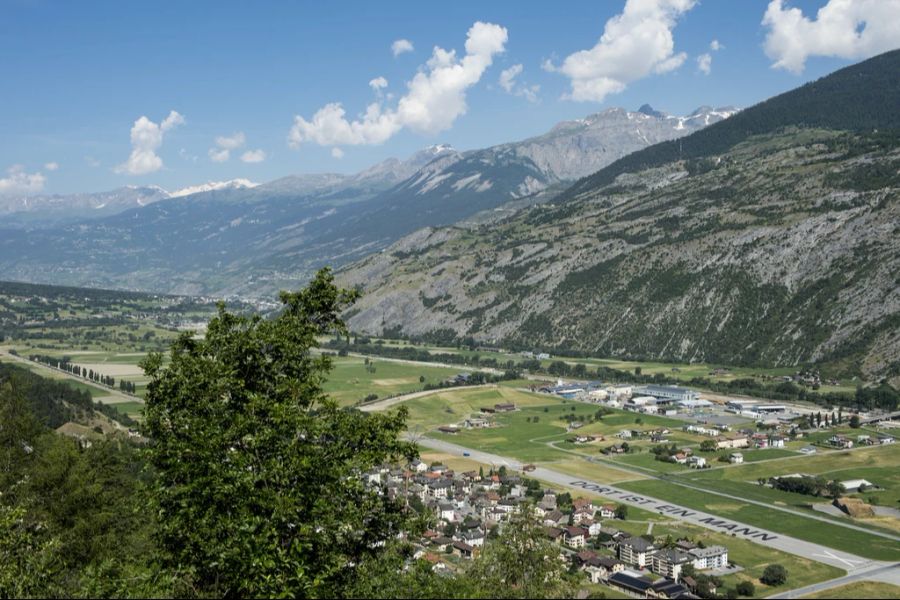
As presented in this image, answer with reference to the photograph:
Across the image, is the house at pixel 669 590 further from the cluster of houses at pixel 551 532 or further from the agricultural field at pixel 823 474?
the agricultural field at pixel 823 474

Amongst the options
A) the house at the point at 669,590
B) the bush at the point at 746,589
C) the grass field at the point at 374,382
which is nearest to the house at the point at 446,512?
the house at the point at 669,590

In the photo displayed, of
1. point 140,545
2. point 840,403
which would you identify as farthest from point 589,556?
point 840,403

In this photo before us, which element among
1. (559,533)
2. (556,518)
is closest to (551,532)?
(559,533)

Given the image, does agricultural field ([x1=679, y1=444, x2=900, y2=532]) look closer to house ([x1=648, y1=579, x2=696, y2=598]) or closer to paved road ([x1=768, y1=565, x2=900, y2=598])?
paved road ([x1=768, y1=565, x2=900, y2=598])

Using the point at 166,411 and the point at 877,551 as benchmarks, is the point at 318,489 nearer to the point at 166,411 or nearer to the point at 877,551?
the point at 166,411

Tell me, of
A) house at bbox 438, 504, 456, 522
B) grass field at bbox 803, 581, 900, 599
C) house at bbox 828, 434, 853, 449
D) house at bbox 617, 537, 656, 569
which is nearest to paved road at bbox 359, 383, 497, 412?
house at bbox 438, 504, 456, 522
